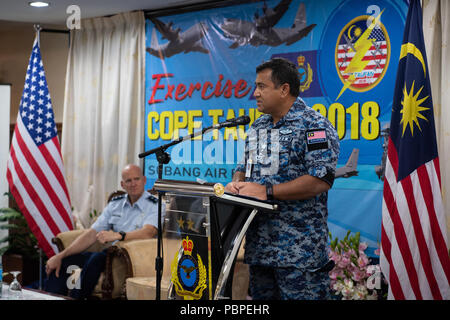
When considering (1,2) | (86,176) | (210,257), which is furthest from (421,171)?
(1,2)

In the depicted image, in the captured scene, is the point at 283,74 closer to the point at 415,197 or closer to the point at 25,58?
the point at 415,197

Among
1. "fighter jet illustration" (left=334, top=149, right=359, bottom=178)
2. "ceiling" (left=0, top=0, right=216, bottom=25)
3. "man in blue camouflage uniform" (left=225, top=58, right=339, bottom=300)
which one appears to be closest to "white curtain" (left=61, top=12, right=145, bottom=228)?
"ceiling" (left=0, top=0, right=216, bottom=25)

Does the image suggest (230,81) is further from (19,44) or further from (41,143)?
(19,44)

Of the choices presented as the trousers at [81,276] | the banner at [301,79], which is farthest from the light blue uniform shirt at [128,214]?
the banner at [301,79]

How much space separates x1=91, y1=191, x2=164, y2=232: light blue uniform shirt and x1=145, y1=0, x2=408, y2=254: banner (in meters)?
0.66

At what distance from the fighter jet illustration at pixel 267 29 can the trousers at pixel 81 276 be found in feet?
6.68

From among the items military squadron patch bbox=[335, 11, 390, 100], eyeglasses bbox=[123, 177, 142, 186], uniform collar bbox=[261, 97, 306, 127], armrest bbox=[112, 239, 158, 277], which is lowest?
armrest bbox=[112, 239, 158, 277]

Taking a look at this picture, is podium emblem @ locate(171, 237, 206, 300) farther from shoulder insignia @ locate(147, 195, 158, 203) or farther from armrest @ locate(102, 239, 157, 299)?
shoulder insignia @ locate(147, 195, 158, 203)

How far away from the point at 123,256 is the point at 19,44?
388cm

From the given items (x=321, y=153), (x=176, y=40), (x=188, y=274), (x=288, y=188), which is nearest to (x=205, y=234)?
(x=188, y=274)

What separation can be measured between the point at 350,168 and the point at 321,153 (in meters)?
1.77

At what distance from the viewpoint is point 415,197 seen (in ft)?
11.2

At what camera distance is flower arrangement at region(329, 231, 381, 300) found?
3.68 meters

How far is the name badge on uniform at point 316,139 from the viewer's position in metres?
2.40
